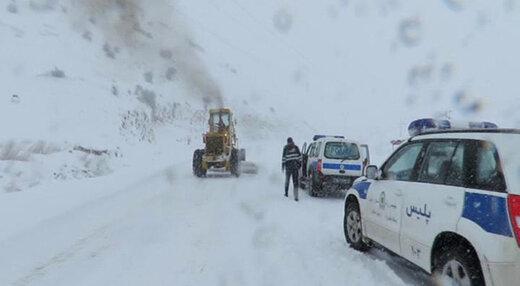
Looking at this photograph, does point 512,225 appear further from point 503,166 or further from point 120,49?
point 120,49

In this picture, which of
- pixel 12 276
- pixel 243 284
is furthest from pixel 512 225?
pixel 12 276

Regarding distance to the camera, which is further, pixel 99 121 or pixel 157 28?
pixel 157 28

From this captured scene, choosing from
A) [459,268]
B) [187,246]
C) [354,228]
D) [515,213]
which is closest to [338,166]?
[354,228]

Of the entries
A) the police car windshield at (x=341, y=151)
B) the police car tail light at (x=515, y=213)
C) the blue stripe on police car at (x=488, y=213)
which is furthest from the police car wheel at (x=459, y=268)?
the police car windshield at (x=341, y=151)

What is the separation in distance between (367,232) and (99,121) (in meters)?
29.7

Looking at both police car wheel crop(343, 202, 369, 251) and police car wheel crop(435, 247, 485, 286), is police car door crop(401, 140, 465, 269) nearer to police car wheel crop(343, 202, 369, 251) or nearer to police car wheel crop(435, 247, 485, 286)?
police car wheel crop(435, 247, 485, 286)

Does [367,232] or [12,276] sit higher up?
[367,232]

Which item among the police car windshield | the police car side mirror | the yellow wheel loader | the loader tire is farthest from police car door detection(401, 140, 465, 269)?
the yellow wheel loader

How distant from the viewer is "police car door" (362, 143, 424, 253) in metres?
6.68

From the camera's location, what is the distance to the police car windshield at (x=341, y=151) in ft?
49.1

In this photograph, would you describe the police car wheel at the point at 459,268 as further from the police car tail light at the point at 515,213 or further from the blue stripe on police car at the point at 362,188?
the blue stripe on police car at the point at 362,188

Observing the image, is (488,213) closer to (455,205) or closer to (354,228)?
(455,205)

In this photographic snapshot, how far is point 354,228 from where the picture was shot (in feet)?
27.7

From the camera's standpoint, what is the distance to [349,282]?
6.45 metres
